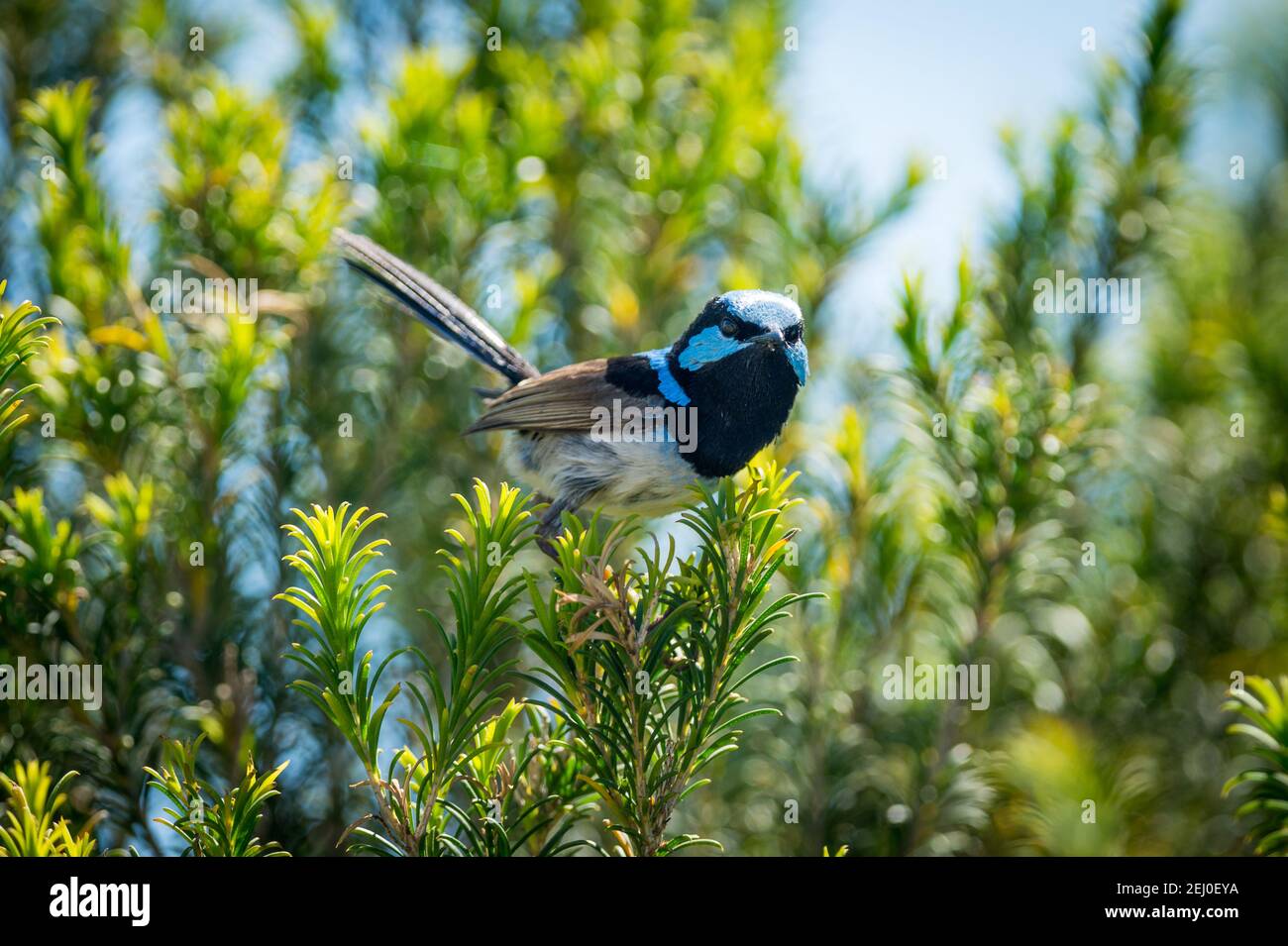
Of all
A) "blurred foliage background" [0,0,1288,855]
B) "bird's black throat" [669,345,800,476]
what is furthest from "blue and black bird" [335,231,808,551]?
"blurred foliage background" [0,0,1288,855]

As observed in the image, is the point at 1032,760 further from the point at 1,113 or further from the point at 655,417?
the point at 1,113

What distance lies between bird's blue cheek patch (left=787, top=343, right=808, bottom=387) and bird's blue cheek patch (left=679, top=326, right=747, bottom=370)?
0.37 ft

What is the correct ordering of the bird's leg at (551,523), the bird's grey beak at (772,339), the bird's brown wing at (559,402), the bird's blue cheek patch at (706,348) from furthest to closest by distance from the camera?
1. the bird's leg at (551,523)
2. the bird's brown wing at (559,402)
3. the bird's blue cheek patch at (706,348)
4. the bird's grey beak at (772,339)

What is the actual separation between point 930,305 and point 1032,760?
1.11 metres

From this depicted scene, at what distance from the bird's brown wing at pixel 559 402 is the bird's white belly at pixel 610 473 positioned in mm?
74

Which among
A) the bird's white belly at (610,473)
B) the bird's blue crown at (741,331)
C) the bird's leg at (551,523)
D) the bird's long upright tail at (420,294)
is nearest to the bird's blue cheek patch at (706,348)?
the bird's blue crown at (741,331)

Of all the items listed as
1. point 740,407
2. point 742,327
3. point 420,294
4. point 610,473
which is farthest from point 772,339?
point 420,294

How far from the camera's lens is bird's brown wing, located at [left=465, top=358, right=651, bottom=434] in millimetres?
2693

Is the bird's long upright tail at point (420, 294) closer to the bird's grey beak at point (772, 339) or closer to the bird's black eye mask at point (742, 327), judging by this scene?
the bird's black eye mask at point (742, 327)

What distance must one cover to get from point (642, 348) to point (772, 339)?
752 millimetres

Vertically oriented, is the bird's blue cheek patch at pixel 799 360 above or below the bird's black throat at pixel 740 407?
above

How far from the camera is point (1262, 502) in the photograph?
3230 millimetres

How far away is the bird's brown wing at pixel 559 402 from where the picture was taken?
8.84 feet
